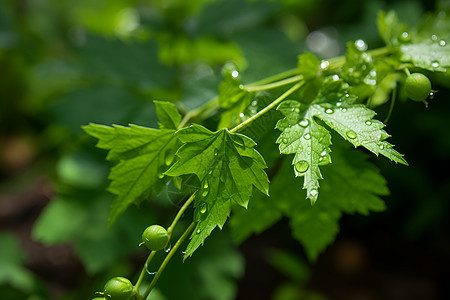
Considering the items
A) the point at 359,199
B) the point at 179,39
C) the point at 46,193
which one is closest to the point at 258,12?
the point at 179,39

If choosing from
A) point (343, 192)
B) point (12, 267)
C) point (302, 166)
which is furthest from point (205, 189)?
point (12, 267)

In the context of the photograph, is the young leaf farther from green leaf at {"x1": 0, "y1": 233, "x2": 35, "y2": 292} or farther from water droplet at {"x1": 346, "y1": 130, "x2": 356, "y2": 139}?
green leaf at {"x1": 0, "y1": 233, "x2": 35, "y2": 292}

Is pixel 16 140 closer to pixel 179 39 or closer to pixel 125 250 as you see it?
pixel 179 39

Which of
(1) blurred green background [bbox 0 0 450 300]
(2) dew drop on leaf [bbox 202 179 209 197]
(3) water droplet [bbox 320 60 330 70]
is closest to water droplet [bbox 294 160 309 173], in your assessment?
(2) dew drop on leaf [bbox 202 179 209 197]

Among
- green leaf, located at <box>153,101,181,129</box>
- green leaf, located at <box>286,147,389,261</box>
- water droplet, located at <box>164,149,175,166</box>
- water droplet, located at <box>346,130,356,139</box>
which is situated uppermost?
green leaf, located at <box>153,101,181,129</box>

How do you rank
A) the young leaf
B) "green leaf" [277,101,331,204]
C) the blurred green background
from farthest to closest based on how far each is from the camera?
the blurred green background < the young leaf < "green leaf" [277,101,331,204]

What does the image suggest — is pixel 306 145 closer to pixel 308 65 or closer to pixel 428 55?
pixel 308 65

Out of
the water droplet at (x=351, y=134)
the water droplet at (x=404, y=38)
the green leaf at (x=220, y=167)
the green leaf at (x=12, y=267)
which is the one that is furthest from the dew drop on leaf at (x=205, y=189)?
the green leaf at (x=12, y=267)
